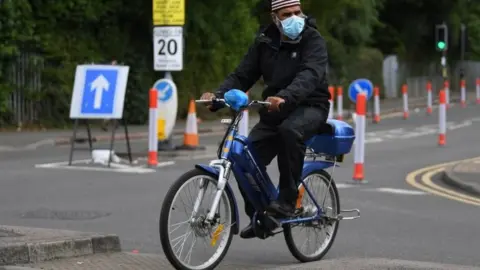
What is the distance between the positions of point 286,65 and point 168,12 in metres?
10.3

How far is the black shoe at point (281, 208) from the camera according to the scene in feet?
22.0

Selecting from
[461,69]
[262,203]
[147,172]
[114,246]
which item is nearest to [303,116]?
[262,203]

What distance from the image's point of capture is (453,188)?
12609 millimetres

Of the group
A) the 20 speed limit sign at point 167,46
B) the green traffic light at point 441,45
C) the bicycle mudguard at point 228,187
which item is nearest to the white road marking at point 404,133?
the 20 speed limit sign at point 167,46

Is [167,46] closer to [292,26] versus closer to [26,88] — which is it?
[26,88]

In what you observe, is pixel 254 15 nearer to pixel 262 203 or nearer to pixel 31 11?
pixel 31 11

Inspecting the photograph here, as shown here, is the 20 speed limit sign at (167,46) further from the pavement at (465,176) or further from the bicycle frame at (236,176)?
the bicycle frame at (236,176)

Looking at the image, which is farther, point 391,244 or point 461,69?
point 461,69

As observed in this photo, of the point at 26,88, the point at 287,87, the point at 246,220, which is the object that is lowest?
the point at 246,220

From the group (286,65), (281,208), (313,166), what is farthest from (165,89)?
(281,208)

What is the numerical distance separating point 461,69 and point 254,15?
21727mm

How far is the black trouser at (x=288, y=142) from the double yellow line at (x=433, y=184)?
15.7 feet

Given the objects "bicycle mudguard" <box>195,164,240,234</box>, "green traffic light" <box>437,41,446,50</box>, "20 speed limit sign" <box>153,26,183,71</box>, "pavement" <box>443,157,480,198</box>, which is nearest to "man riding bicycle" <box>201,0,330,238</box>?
"bicycle mudguard" <box>195,164,240,234</box>

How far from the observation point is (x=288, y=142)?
21.5ft
